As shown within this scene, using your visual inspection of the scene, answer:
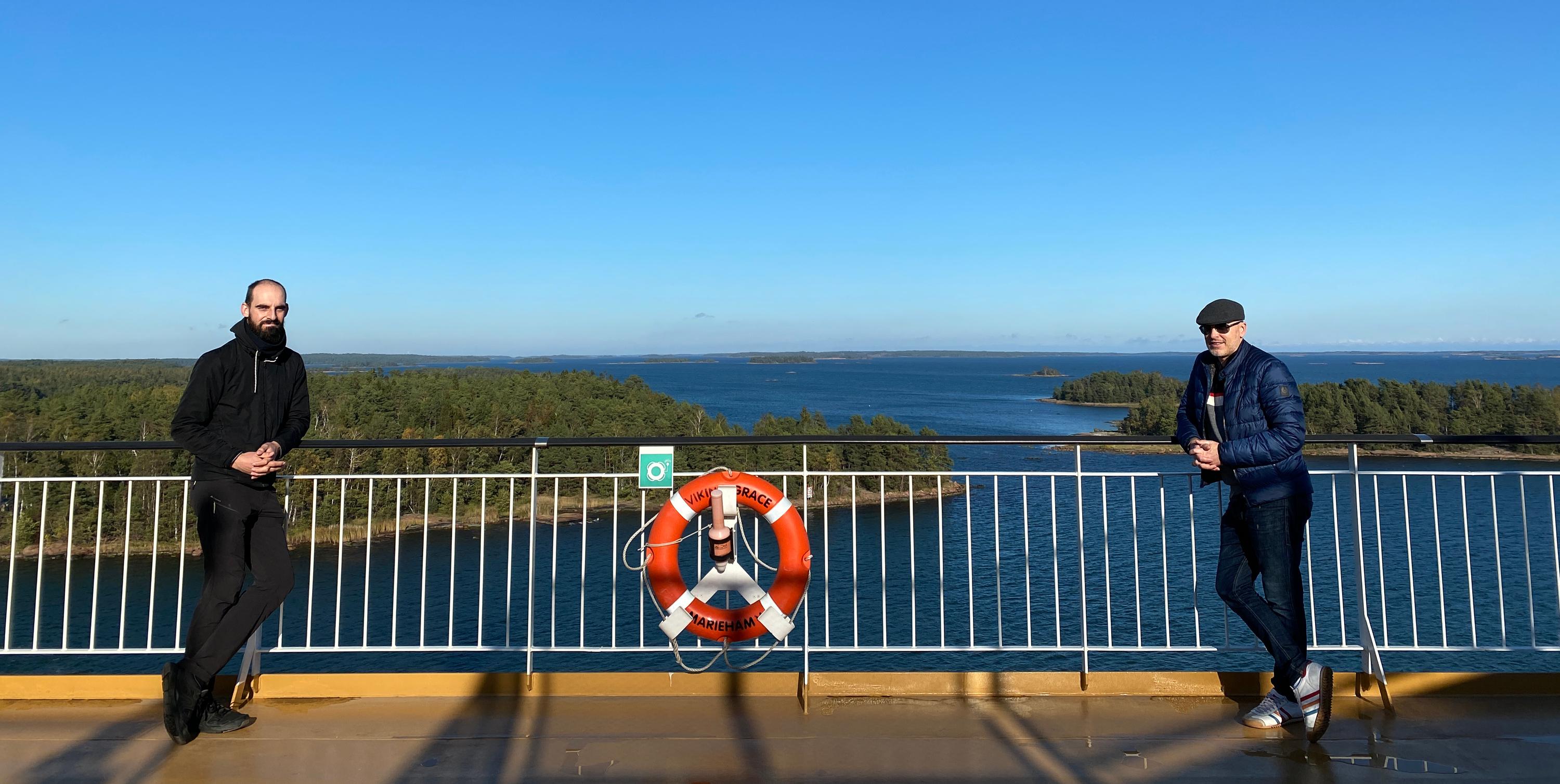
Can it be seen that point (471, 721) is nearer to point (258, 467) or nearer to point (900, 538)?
point (258, 467)

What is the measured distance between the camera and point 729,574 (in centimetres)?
323

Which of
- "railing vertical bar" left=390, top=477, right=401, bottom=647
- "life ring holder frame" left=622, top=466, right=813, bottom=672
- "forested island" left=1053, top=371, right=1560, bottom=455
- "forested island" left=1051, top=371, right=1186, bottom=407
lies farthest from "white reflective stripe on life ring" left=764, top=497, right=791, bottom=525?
"forested island" left=1051, top=371, right=1186, bottom=407

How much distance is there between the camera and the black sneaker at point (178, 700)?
2.75 meters

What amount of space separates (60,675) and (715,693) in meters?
2.25

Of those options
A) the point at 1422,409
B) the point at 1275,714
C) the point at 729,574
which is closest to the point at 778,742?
the point at 729,574

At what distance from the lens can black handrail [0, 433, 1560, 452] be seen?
3.38 metres

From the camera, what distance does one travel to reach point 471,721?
3.03 meters

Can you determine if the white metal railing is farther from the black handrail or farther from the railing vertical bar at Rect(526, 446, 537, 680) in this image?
the railing vertical bar at Rect(526, 446, 537, 680)

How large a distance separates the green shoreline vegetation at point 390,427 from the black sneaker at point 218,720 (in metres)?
13.9

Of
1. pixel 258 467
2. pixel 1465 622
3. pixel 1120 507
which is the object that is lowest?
pixel 1465 622

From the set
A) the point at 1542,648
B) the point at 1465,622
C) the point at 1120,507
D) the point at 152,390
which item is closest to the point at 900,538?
the point at 1120,507

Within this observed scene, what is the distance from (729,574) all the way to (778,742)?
0.59m

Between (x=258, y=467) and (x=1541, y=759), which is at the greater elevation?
(x=258, y=467)

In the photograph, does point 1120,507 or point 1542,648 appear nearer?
point 1542,648
